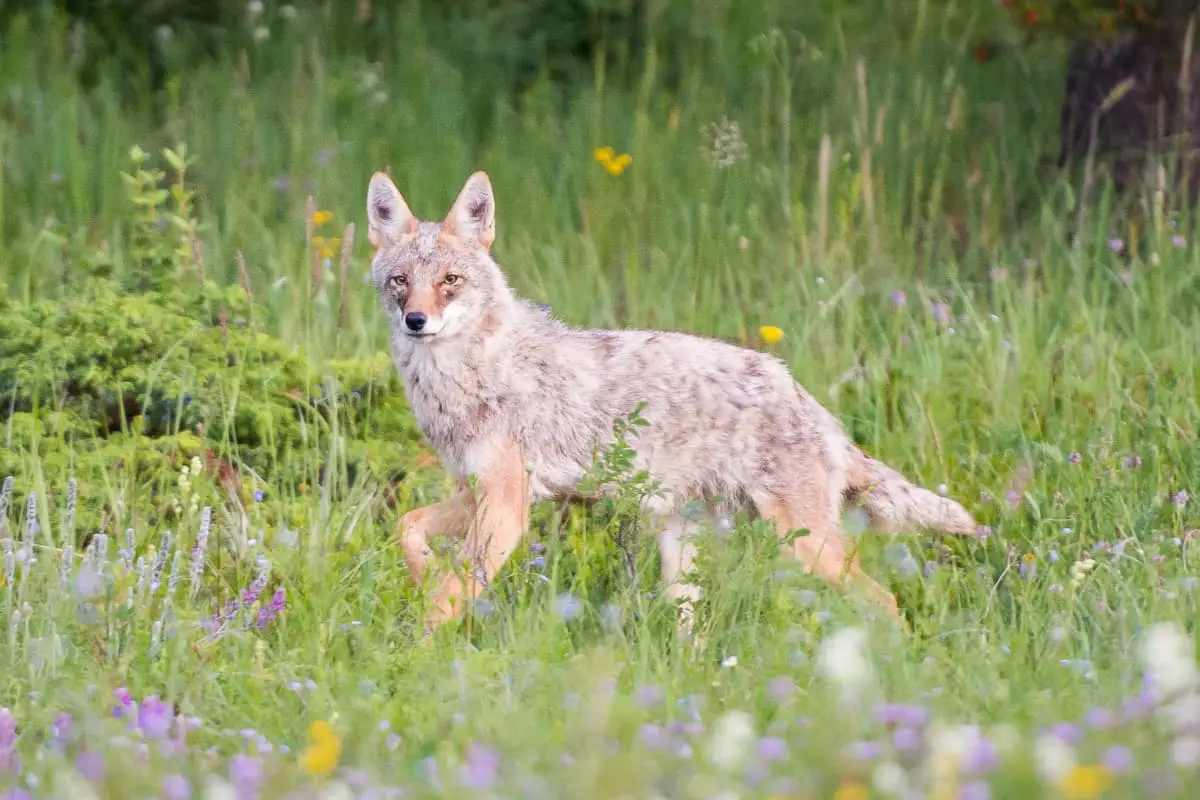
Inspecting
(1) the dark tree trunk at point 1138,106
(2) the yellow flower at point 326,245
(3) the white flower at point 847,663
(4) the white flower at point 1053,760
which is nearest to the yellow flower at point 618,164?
(2) the yellow flower at point 326,245

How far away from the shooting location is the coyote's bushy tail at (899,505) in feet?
17.9

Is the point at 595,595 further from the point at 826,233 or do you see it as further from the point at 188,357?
the point at 826,233

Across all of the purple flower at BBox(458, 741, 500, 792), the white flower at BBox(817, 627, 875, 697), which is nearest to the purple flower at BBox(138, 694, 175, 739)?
the purple flower at BBox(458, 741, 500, 792)

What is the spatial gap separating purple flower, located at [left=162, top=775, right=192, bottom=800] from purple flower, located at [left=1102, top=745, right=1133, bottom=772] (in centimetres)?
149

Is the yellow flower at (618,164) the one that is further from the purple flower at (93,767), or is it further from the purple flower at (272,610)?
the purple flower at (93,767)

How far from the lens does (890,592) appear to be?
525 cm

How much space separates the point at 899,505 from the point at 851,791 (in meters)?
3.22

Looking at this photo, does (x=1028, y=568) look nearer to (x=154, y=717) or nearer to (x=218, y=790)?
(x=154, y=717)

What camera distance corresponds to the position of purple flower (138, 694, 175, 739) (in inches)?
131

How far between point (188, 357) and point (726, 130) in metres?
4.08

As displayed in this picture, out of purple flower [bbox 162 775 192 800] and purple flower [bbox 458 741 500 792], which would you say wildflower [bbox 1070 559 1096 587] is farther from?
purple flower [bbox 162 775 192 800]

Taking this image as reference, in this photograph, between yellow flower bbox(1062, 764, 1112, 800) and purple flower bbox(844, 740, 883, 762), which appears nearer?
yellow flower bbox(1062, 764, 1112, 800)

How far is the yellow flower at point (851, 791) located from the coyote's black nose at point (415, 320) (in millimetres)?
3064

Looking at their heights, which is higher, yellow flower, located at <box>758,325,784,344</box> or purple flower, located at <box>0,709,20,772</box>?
yellow flower, located at <box>758,325,784,344</box>
